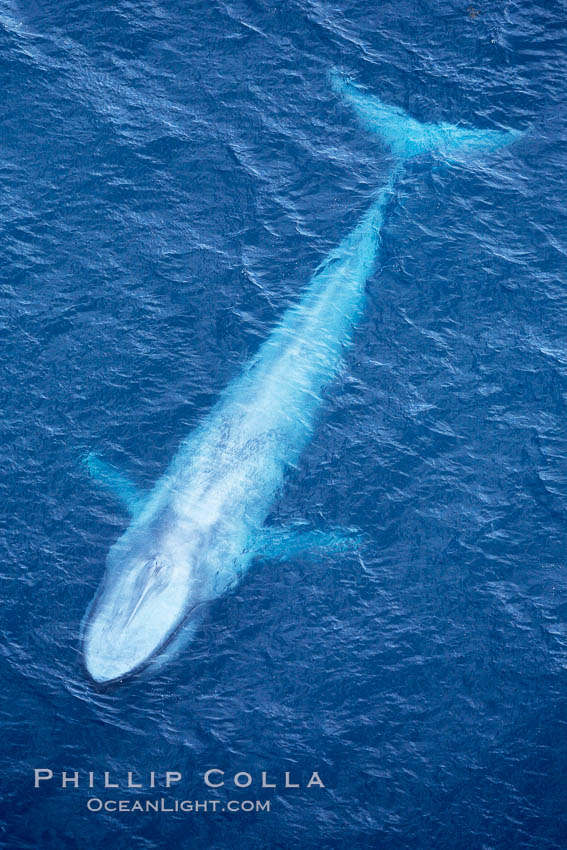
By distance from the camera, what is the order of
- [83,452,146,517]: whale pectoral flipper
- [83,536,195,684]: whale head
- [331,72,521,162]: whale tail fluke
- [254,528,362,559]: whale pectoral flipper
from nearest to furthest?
[83,536,195,684]: whale head → [254,528,362,559]: whale pectoral flipper → [83,452,146,517]: whale pectoral flipper → [331,72,521,162]: whale tail fluke

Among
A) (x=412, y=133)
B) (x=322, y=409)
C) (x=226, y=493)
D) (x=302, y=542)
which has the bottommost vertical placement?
(x=302, y=542)

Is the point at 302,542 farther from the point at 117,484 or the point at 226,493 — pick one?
the point at 117,484

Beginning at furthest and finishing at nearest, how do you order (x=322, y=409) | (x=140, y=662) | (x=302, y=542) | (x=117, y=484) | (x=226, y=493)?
1. (x=322, y=409)
2. (x=226, y=493)
3. (x=117, y=484)
4. (x=302, y=542)
5. (x=140, y=662)

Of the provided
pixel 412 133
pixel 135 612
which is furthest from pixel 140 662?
pixel 412 133

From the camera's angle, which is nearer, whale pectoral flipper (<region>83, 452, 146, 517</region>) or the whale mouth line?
the whale mouth line

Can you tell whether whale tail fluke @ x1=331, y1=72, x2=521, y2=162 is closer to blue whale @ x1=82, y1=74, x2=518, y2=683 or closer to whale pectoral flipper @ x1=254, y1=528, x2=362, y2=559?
blue whale @ x1=82, y1=74, x2=518, y2=683

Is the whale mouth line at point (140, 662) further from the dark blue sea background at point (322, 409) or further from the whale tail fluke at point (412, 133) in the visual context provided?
the whale tail fluke at point (412, 133)

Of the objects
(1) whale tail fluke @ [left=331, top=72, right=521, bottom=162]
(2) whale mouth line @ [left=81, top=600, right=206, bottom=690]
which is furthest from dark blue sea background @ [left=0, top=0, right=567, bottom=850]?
(1) whale tail fluke @ [left=331, top=72, right=521, bottom=162]
